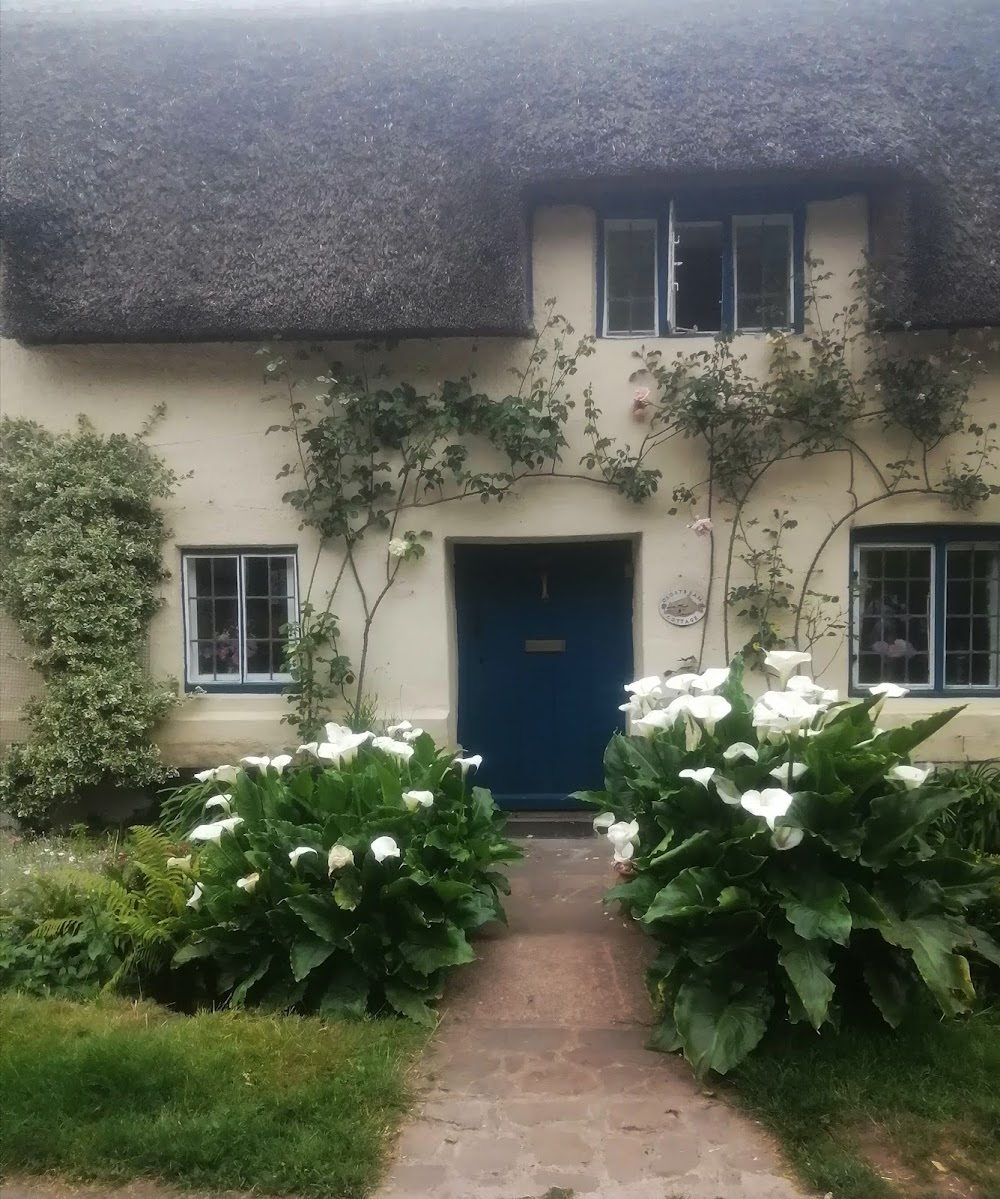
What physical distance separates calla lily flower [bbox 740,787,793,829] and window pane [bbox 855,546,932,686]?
139 inches

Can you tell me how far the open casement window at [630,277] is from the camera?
6793 mm

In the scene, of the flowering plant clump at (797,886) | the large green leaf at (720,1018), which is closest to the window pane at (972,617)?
the flowering plant clump at (797,886)

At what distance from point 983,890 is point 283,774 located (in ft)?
12.3

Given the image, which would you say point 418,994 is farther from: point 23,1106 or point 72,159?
point 72,159

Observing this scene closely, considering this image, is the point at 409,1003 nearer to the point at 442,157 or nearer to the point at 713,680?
the point at 713,680

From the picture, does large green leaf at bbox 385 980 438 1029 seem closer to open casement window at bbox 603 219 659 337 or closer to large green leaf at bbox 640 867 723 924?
large green leaf at bbox 640 867 723 924

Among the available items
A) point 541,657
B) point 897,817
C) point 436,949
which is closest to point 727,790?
point 897,817

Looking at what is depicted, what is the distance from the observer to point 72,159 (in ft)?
21.8

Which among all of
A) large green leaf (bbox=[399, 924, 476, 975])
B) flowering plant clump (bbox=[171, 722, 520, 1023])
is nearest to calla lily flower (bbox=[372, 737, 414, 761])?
flowering plant clump (bbox=[171, 722, 520, 1023])

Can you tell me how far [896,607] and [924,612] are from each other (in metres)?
0.20

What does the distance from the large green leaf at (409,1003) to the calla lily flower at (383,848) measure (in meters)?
0.61

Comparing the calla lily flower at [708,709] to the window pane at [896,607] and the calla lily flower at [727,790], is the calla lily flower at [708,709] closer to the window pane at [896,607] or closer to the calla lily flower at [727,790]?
Result: the calla lily flower at [727,790]

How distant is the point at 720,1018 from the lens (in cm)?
362

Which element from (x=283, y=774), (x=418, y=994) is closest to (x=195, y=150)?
(x=283, y=774)
